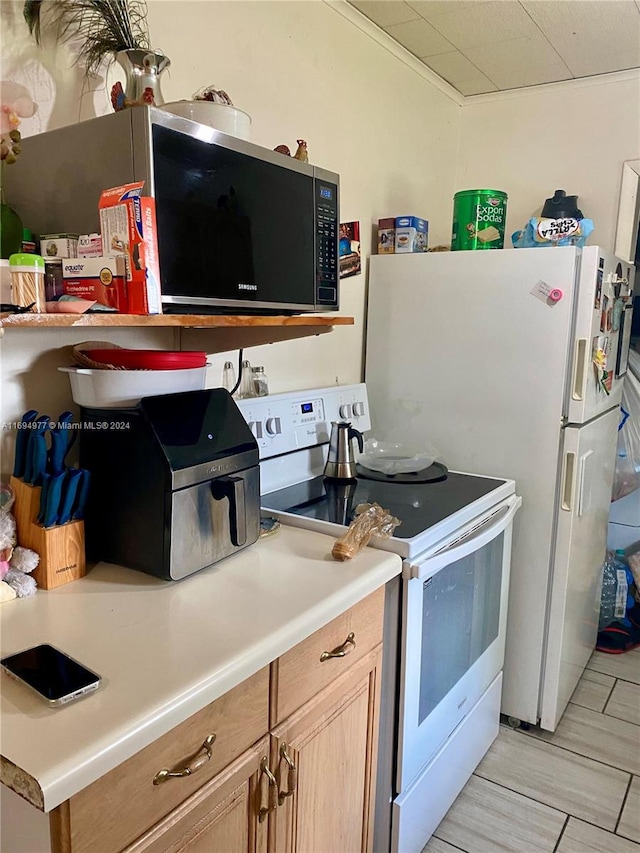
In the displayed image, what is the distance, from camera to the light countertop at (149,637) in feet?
2.49

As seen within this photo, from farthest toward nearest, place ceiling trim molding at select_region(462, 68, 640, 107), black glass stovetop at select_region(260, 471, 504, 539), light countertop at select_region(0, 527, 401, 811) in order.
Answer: ceiling trim molding at select_region(462, 68, 640, 107) < black glass stovetop at select_region(260, 471, 504, 539) < light countertop at select_region(0, 527, 401, 811)

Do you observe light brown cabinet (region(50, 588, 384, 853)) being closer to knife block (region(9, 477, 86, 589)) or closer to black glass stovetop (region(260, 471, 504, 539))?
black glass stovetop (region(260, 471, 504, 539))

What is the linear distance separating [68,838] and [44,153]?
1109mm

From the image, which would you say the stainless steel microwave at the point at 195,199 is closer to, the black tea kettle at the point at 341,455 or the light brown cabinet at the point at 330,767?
the black tea kettle at the point at 341,455

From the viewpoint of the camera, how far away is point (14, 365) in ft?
4.07

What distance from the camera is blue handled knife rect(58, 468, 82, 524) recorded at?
119cm

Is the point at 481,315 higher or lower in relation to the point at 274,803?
higher

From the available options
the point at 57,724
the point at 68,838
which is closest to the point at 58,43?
the point at 57,724

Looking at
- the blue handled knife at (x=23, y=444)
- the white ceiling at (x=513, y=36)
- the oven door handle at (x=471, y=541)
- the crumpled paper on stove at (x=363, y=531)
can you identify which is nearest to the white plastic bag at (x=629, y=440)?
the oven door handle at (x=471, y=541)

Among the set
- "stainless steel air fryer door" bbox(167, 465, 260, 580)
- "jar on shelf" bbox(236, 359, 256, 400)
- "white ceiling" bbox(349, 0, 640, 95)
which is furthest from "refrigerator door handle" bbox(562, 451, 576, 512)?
"white ceiling" bbox(349, 0, 640, 95)

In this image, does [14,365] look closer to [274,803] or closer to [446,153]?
[274,803]

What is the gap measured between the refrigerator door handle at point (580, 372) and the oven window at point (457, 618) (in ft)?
1.62

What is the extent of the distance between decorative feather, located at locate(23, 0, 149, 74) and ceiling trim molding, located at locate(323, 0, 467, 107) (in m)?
0.97

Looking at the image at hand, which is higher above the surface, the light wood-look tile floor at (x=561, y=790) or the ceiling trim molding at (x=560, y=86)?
the ceiling trim molding at (x=560, y=86)
